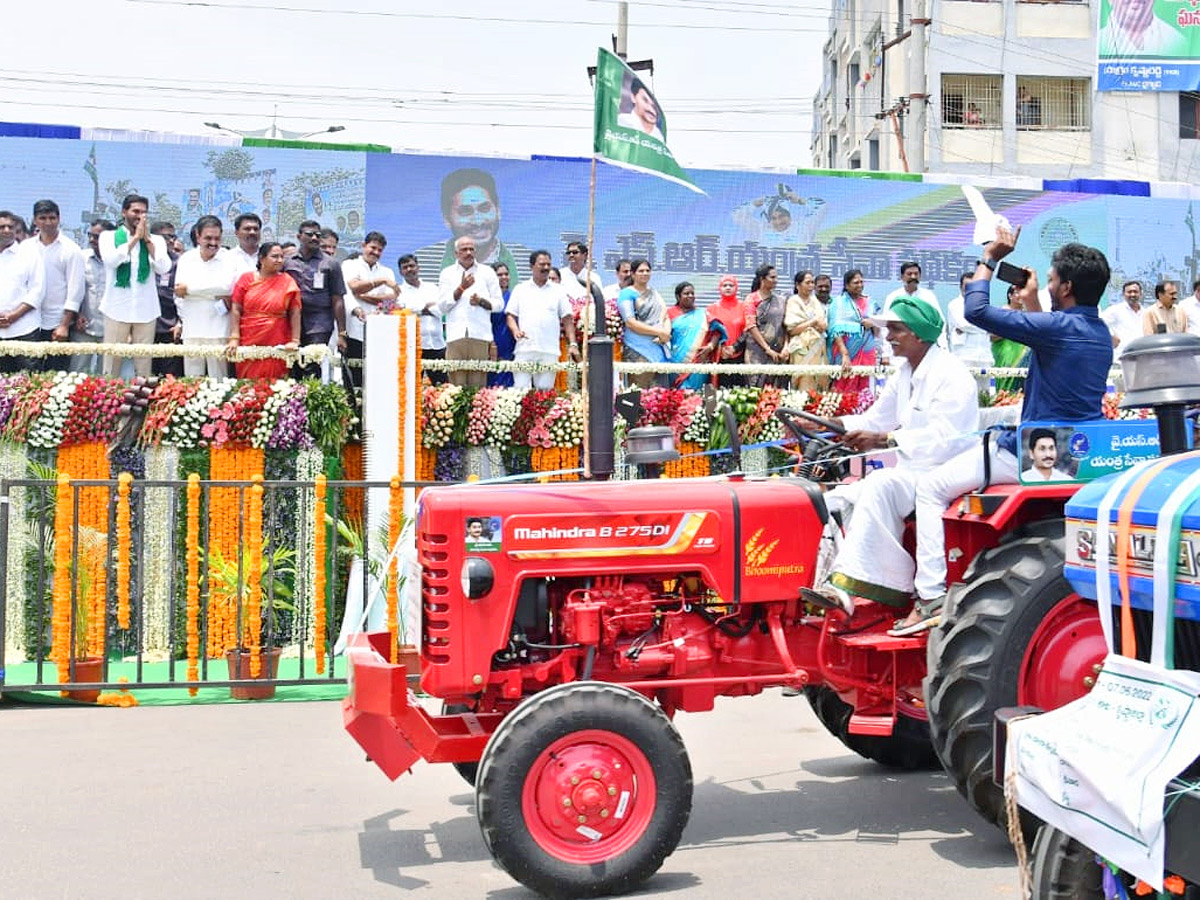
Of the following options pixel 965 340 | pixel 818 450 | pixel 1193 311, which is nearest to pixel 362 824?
pixel 818 450

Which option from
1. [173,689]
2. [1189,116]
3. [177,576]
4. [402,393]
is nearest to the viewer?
[173,689]

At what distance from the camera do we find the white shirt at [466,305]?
13852 mm

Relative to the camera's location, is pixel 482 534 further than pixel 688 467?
No

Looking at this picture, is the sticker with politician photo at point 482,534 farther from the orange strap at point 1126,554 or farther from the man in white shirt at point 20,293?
the man in white shirt at point 20,293

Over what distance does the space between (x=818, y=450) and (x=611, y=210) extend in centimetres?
1182

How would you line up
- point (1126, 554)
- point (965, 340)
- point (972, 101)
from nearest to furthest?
point (1126, 554)
point (965, 340)
point (972, 101)

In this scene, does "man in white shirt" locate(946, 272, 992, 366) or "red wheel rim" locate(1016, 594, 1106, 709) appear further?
"man in white shirt" locate(946, 272, 992, 366)

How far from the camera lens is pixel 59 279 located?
41.9ft

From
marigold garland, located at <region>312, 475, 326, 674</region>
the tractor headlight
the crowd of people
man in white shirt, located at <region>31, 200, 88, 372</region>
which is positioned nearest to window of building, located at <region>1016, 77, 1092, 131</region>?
the crowd of people

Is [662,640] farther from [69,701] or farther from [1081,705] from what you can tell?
[69,701]

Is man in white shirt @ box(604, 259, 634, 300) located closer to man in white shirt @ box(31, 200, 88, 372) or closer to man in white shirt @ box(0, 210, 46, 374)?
man in white shirt @ box(31, 200, 88, 372)

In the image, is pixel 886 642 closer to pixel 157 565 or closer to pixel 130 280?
pixel 157 565

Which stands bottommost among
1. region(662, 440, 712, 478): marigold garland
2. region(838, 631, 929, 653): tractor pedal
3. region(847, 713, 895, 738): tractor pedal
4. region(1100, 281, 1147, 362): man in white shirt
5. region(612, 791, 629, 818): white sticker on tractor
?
region(612, 791, 629, 818): white sticker on tractor

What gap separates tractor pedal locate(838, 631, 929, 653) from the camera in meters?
5.99
